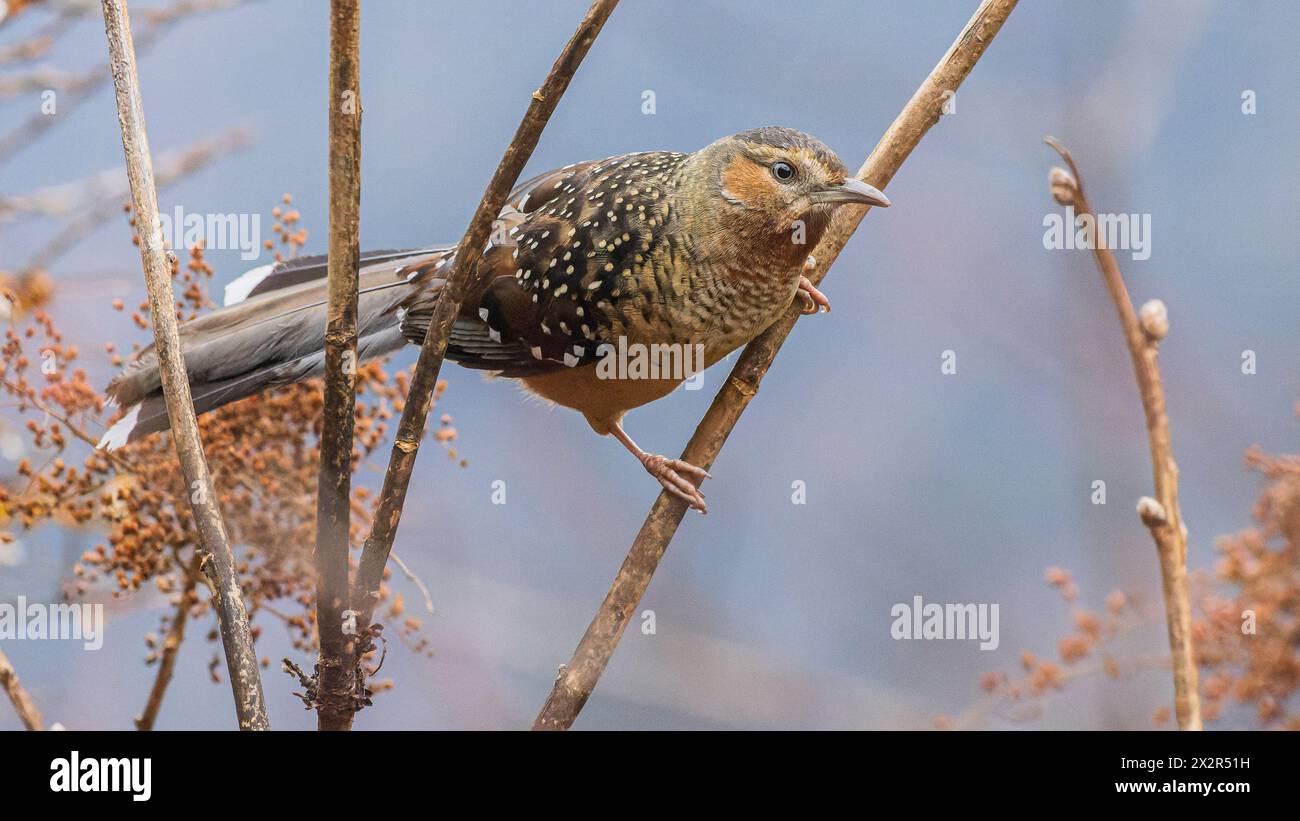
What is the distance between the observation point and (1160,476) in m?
1.75

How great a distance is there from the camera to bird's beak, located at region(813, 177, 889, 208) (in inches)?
96.3

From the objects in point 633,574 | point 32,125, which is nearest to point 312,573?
point 633,574

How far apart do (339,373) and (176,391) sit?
0.97 ft

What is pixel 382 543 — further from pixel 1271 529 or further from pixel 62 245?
pixel 1271 529

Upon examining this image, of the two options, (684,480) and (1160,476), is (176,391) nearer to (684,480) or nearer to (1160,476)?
(684,480)

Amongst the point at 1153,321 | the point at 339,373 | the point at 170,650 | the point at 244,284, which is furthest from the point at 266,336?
the point at 1153,321

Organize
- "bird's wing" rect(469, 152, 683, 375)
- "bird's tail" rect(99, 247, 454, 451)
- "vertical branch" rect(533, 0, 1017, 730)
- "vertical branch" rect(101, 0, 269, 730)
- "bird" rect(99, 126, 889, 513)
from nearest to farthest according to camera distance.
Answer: "vertical branch" rect(101, 0, 269, 730)
"vertical branch" rect(533, 0, 1017, 730)
"bird's tail" rect(99, 247, 454, 451)
"bird" rect(99, 126, 889, 513)
"bird's wing" rect(469, 152, 683, 375)

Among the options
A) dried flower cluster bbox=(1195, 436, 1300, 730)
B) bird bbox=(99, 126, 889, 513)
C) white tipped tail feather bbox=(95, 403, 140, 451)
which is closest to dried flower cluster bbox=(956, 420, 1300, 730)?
dried flower cluster bbox=(1195, 436, 1300, 730)

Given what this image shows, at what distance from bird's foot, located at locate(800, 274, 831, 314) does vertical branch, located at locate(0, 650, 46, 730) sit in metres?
1.80

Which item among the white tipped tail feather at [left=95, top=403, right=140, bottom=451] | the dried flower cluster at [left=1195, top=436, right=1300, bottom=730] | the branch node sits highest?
the white tipped tail feather at [left=95, top=403, right=140, bottom=451]

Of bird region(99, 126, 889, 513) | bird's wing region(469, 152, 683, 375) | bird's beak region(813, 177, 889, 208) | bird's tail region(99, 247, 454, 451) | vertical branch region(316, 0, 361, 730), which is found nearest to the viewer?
vertical branch region(316, 0, 361, 730)

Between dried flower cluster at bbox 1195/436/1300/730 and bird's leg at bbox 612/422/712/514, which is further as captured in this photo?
bird's leg at bbox 612/422/712/514

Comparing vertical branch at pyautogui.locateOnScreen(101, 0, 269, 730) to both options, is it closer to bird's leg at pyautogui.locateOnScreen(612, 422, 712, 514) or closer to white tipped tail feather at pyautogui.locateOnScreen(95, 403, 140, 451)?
white tipped tail feather at pyautogui.locateOnScreen(95, 403, 140, 451)

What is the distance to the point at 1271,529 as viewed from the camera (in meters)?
2.02
